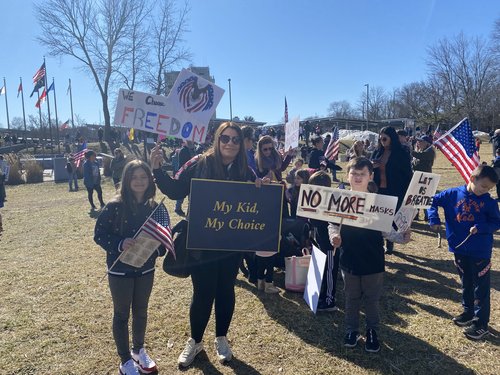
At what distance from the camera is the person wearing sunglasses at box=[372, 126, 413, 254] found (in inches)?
243

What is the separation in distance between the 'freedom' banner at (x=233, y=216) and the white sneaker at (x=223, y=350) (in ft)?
3.22

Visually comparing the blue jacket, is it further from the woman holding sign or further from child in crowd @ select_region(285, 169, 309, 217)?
the woman holding sign

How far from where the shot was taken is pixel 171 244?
3.26 metres

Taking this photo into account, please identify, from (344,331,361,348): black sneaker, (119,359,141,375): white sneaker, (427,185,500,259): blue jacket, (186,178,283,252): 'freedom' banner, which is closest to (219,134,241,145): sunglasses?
(186,178,283,252): 'freedom' banner

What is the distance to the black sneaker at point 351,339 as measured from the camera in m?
3.77

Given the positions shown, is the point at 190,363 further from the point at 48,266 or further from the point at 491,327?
the point at 48,266

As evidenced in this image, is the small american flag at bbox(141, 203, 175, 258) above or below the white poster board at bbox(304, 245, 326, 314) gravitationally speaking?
above

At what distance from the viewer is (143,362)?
11.2 feet

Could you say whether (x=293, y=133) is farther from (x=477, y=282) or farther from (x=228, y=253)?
(x=228, y=253)

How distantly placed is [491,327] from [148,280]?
3.73m

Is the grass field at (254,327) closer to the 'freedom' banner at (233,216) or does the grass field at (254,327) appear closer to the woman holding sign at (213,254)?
the woman holding sign at (213,254)

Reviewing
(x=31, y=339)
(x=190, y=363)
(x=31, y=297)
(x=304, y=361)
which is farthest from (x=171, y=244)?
(x=31, y=297)

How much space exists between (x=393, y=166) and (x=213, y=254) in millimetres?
4080

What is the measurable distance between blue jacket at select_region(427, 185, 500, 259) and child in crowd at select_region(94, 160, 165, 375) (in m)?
3.06
